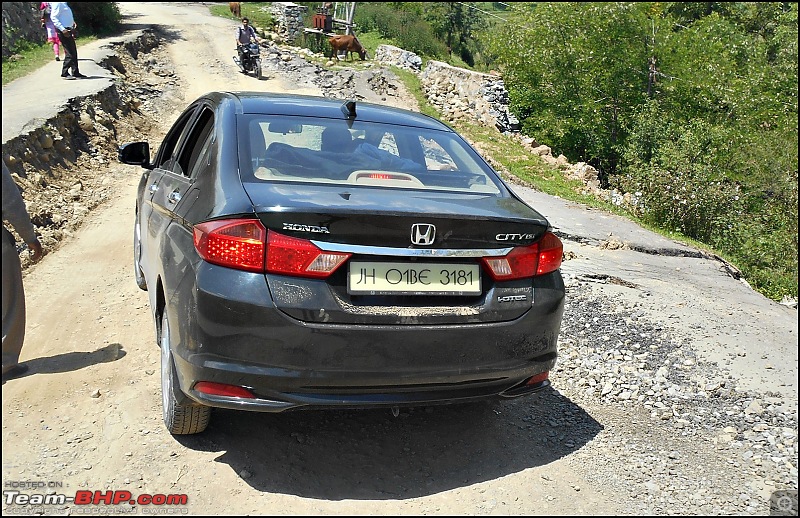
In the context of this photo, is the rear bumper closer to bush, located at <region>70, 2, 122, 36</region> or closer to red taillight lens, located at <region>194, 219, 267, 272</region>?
red taillight lens, located at <region>194, 219, 267, 272</region>

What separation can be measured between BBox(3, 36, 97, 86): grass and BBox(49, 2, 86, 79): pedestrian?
118 cm

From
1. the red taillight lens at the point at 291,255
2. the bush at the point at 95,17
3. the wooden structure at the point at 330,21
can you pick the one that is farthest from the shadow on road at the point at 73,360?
the wooden structure at the point at 330,21

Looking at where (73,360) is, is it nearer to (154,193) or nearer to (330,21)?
(154,193)

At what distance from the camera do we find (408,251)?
284 centimetres

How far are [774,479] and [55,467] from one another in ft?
11.1

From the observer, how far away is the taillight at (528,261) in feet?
9.87

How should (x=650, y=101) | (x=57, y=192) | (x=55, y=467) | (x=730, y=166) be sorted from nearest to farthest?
(x=55, y=467) → (x=57, y=192) → (x=730, y=166) → (x=650, y=101)

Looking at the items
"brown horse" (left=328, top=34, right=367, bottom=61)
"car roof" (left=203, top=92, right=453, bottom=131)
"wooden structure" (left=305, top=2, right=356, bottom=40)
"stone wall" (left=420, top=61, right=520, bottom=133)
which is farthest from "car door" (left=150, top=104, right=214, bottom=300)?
"wooden structure" (left=305, top=2, right=356, bottom=40)

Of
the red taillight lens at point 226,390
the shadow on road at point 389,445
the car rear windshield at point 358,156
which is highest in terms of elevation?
the car rear windshield at point 358,156

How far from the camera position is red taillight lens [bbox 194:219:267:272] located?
271cm

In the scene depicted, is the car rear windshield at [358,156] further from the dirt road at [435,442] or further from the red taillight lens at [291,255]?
the dirt road at [435,442]

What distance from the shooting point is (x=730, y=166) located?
19.5 metres

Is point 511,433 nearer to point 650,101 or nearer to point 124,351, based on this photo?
point 124,351

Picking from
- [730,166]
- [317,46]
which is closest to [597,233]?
[730,166]
